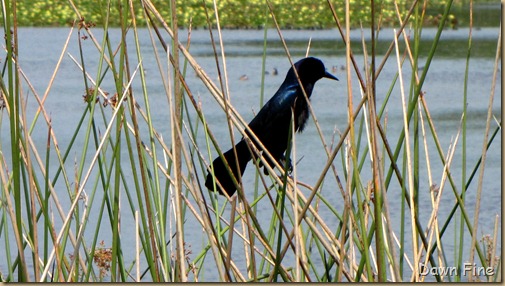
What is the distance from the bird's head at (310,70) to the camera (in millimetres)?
2799

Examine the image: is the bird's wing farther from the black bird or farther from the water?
the water

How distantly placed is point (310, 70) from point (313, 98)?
4.52m

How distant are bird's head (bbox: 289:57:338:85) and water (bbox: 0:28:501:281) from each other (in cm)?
25

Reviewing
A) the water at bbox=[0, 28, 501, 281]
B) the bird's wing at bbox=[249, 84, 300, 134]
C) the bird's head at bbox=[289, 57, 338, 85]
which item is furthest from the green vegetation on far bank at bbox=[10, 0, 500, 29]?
the bird's wing at bbox=[249, 84, 300, 134]

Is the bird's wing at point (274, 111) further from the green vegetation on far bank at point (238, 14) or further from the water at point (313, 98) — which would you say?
the green vegetation on far bank at point (238, 14)

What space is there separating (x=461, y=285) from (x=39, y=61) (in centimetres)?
778

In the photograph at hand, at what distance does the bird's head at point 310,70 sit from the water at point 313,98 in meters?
0.25

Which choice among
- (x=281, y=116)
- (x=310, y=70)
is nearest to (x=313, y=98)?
(x=310, y=70)

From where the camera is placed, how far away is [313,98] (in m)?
7.34

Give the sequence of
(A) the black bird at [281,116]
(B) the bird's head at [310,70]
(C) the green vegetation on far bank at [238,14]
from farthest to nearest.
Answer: (C) the green vegetation on far bank at [238,14] → (B) the bird's head at [310,70] → (A) the black bird at [281,116]

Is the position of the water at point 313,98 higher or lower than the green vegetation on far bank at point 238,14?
lower

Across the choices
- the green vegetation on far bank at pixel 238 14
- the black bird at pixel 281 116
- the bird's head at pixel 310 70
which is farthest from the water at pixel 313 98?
the green vegetation on far bank at pixel 238 14

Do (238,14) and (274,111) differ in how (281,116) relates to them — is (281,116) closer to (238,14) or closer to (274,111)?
(274,111)

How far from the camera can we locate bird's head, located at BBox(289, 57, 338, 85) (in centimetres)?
280
